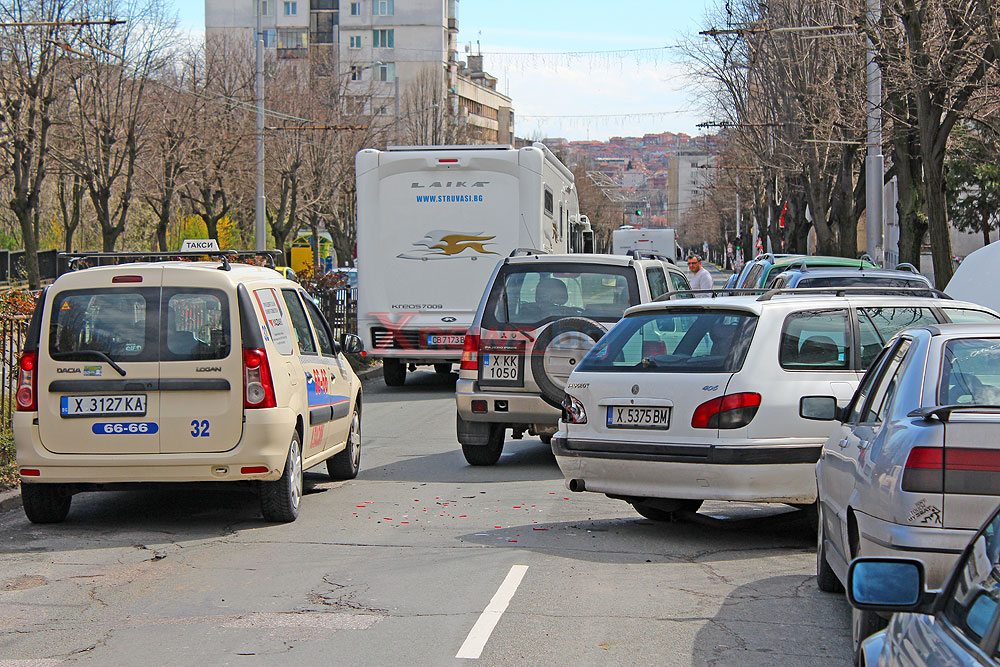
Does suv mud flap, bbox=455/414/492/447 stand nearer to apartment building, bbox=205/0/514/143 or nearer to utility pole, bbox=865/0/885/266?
utility pole, bbox=865/0/885/266

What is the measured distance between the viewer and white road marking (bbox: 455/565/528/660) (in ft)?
19.0

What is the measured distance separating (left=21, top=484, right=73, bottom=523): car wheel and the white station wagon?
140 inches

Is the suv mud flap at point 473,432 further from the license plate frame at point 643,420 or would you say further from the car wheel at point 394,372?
the car wheel at point 394,372

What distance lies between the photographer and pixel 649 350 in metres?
8.82

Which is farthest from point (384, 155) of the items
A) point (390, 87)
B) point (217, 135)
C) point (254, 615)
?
point (390, 87)

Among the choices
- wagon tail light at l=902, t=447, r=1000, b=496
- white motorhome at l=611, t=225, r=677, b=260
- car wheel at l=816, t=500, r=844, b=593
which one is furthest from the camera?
white motorhome at l=611, t=225, r=677, b=260

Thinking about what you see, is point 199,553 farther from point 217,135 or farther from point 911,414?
point 217,135

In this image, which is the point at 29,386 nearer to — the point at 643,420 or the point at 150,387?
the point at 150,387

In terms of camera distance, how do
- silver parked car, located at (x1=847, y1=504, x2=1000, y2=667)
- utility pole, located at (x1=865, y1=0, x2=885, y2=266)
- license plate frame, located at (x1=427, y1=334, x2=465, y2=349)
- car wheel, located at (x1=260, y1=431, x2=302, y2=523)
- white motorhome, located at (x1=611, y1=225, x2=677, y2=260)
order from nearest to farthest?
silver parked car, located at (x1=847, y1=504, x2=1000, y2=667), car wheel, located at (x1=260, y1=431, x2=302, y2=523), license plate frame, located at (x1=427, y1=334, x2=465, y2=349), utility pole, located at (x1=865, y1=0, x2=885, y2=266), white motorhome, located at (x1=611, y1=225, x2=677, y2=260)

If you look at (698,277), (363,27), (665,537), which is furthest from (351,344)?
(363,27)

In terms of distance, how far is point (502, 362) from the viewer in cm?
1178

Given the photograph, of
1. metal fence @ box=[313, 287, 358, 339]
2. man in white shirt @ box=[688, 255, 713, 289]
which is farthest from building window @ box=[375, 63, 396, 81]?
man in white shirt @ box=[688, 255, 713, 289]

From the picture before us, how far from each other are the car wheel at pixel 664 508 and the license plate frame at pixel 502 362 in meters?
2.60

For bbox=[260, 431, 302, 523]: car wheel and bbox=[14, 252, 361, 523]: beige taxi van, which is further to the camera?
bbox=[260, 431, 302, 523]: car wheel
